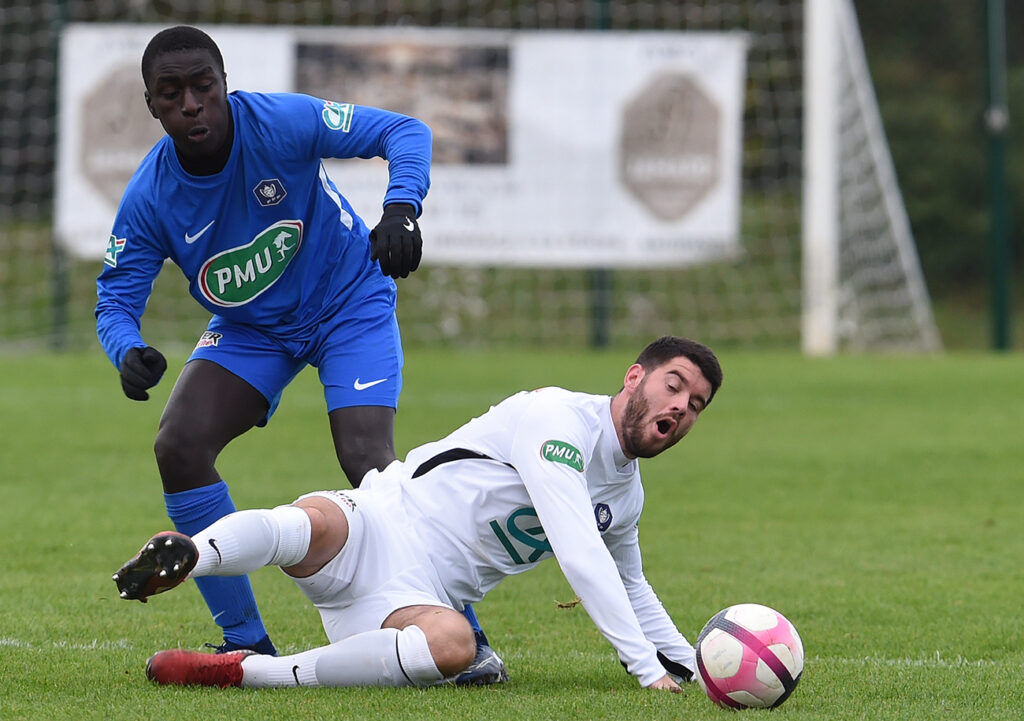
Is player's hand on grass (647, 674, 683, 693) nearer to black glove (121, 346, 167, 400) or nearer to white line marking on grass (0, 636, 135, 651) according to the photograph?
black glove (121, 346, 167, 400)

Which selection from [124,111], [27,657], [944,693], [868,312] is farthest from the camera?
[868,312]

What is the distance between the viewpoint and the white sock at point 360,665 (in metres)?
4.29

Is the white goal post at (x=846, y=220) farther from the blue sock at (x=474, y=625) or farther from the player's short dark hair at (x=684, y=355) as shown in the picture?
the player's short dark hair at (x=684, y=355)

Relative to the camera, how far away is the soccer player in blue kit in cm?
481

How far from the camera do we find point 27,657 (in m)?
4.78

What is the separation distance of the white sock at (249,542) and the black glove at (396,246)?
0.75 m

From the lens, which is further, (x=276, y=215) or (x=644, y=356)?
(x=276, y=215)

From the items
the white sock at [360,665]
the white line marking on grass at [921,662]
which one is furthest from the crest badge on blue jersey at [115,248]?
the white line marking on grass at [921,662]

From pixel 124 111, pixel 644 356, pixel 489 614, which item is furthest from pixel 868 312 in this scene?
pixel 644 356

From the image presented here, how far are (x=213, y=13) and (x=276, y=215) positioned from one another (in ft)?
50.3

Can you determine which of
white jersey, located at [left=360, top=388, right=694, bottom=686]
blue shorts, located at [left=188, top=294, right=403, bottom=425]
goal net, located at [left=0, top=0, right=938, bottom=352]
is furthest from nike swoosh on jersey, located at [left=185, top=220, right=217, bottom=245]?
goal net, located at [left=0, top=0, right=938, bottom=352]

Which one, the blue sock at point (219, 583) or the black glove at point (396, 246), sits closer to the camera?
the black glove at point (396, 246)

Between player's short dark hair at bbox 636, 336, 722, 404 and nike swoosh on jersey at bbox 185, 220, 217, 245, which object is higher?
nike swoosh on jersey at bbox 185, 220, 217, 245

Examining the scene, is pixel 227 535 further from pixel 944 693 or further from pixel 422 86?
pixel 422 86
